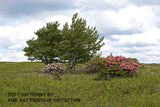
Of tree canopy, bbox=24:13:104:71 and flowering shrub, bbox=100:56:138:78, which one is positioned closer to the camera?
flowering shrub, bbox=100:56:138:78

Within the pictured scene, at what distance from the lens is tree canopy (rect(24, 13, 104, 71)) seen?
24484 millimetres

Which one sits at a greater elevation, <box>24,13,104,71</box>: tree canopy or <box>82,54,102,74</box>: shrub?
<box>24,13,104,71</box>: tree canopy

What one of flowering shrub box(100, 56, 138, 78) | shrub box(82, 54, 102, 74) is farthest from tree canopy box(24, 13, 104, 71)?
flowering shrub box(100, 56, 138, 78)

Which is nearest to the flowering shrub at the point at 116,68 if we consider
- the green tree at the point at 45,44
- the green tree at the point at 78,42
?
the green tree at the point at 78,42

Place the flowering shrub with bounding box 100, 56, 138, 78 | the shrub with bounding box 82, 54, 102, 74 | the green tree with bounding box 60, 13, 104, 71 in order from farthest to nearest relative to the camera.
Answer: the green tree with bounding box 60, 13, 104, 71 → the shrub with bounding box 82, 54, 102, 74 → the flowering shrub with bounding box 100, 56, 138, 78

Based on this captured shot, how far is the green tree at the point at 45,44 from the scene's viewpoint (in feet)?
84.1

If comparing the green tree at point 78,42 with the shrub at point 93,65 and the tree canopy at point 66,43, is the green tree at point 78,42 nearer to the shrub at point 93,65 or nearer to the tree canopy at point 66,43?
the tree canopy at point 66,43

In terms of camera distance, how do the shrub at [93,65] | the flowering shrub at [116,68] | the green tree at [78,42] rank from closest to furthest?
the flowering shrub at [116,68] < the shrub at [93,65] < the green tree at [78,42]

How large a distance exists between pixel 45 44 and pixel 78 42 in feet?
16.9

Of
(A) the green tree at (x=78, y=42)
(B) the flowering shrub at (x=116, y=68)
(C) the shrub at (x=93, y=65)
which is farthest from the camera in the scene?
(A) the green tree at (x=78, y=42)

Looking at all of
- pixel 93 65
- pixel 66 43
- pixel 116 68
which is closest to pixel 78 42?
pixel 66 43

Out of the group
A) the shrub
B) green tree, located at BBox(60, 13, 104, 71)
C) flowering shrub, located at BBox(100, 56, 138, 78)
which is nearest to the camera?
flowering shrub, located at BBox(100, 56, 138, 78)

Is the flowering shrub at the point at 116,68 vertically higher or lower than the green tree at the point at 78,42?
lower

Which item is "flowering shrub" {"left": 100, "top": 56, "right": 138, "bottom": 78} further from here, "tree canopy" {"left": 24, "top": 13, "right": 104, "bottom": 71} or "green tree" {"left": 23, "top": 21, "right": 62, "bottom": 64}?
"green tree" {"left": 23, "top": 21, "right": 62, "bottom": 64}
